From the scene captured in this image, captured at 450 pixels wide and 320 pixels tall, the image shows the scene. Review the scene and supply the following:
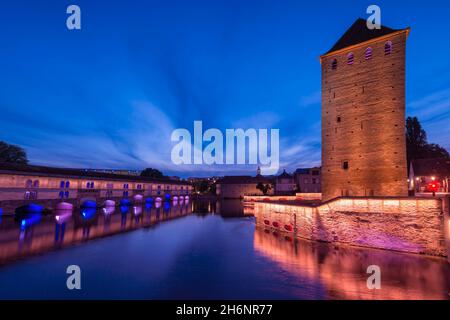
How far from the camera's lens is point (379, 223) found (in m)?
18.1

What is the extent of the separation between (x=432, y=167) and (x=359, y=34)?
20.1m

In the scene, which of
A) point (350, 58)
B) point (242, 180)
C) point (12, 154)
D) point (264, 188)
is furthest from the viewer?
point (242, 180)

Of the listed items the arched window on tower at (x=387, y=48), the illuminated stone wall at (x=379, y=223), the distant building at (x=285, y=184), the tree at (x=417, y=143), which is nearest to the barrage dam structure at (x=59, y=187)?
the illuminated stone wall at (x=379, y=223)

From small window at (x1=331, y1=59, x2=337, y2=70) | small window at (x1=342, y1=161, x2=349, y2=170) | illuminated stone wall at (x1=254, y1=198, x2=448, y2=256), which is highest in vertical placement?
small window at (x1=331, y1=59, x2=337, y2=70)

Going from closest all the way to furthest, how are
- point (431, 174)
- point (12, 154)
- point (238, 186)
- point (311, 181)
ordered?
point (431, 174), point (12, 154), point (311, 181), point (238, 186)

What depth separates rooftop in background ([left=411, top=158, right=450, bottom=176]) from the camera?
31.5 m

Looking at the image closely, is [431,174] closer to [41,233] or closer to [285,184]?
[41,233]

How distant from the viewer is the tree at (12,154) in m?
54.0

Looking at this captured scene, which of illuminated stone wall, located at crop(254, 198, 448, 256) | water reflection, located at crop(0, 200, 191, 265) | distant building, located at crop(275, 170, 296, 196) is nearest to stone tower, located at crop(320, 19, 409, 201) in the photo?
illuminated stone wall, located at crop(254, 198, 448, 256)

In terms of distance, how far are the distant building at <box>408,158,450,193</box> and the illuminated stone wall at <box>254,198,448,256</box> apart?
1786 cm

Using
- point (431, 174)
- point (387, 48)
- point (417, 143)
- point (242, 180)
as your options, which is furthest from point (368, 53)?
point (242, 180)

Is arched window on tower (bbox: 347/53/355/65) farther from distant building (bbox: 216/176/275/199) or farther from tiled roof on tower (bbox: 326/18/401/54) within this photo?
distant building (bbox: 216/176/275/199)

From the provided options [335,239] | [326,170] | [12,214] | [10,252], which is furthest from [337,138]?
[12,214]
